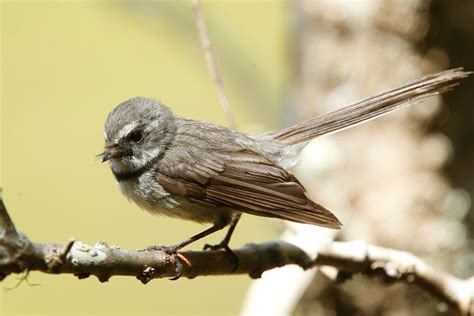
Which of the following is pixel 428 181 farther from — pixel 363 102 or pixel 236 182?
pixel 236 182

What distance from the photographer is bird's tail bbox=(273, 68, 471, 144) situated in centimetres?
386

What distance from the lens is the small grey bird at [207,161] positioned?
3.84m

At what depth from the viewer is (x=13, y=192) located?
7.20 metres

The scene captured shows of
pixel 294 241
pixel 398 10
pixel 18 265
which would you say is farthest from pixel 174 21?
pixel 18 265

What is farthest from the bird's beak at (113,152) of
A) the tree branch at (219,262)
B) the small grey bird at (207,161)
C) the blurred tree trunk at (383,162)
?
the blurred tree trunk at (383,162)

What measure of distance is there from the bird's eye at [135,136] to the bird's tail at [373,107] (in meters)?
0.88

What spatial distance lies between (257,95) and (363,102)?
235cm

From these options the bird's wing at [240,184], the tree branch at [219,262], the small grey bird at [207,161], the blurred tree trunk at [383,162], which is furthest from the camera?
the blurred tree trunk at [383,162]

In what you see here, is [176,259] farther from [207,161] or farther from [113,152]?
[207,161]

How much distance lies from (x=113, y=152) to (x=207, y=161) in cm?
55

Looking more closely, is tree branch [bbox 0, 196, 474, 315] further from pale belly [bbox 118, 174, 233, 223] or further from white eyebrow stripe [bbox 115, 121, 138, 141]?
white eyebrow stripe [bbox 115, 121, 138, 141]

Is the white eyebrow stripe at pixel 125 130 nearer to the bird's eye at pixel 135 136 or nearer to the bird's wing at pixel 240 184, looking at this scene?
the bird's eye at pixel 135 136

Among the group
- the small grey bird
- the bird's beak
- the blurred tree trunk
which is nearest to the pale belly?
the small grey bird

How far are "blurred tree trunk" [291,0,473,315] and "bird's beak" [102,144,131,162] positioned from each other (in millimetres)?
1819
